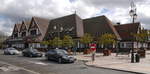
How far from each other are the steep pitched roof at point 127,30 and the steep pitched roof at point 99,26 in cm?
144

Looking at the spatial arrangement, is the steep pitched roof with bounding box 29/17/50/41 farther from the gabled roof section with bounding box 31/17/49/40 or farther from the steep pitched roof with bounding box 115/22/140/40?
the steep pitched roof with bounding box 115/22/140/40

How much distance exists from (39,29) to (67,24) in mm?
10071

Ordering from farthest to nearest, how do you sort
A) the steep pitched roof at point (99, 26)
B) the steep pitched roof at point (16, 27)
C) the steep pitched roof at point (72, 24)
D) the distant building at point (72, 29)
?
the steep pitched roof at point (16, 27) → the steep pitched roof at point (72, 24) → the distant building at point (72, 29) → the steep pitched roof at point (99, 26)

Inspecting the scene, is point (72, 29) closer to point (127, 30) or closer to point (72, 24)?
point (72, 24)

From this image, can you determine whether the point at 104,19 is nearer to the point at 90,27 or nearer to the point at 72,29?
the point at 90,27

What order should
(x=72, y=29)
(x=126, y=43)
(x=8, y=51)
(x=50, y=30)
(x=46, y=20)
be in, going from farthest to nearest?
(x=46, y=20) < (x=50, y=30) < (x=72, y=29) < (x=126, y=43) < (x=8, y=51)

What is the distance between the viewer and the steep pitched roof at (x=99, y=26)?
4262 centimetres

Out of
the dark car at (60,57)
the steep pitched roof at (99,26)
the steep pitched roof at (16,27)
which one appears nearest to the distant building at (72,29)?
the steep pitched roof at (99,26)

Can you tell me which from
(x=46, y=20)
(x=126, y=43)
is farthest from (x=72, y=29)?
(x=46, y=20)

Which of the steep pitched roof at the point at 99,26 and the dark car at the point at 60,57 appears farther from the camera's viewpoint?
the steep pitched roof at the point at 99,26

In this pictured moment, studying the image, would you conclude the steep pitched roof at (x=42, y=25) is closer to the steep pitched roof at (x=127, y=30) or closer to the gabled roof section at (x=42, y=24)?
the gabled roof section at (x=42, y=24)

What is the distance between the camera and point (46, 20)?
6100cm

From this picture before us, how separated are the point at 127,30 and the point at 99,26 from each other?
248 inches

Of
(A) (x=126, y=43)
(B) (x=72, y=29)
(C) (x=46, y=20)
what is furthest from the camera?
(C) (x=46, y=20)
